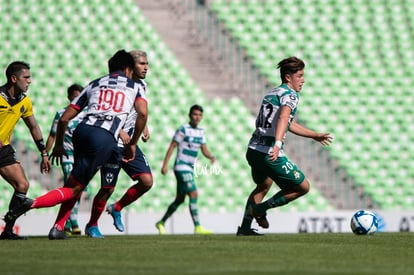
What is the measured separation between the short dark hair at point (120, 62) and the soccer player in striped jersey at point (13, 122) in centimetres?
93

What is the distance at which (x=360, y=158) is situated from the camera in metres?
19.1

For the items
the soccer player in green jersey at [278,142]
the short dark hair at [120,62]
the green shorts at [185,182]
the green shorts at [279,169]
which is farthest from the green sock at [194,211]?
the short dark hair at [120,62]

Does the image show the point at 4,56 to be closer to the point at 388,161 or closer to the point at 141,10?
the point at 141,10

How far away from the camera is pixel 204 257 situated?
7.19 m

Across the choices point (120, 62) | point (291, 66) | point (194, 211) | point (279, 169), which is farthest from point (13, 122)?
point (194, 211)

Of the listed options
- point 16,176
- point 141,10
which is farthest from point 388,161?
point 16,176

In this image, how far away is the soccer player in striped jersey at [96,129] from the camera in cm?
910

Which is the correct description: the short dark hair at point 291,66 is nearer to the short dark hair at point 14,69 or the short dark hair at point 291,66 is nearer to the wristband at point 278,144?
the wristband at point 278,144

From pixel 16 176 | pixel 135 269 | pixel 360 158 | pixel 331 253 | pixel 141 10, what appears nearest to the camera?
pixel 135 269

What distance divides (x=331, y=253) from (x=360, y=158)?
457 inches

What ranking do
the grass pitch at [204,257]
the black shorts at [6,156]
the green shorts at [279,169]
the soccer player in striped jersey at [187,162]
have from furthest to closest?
the soccer player in striped jersey at [187,162] < the green shorts at [279,169] < the black shorts at [6,156] < the grass pitch at [204,257]

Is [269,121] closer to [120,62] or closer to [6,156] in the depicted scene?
[120,62]

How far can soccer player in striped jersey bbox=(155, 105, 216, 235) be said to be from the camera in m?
14.6

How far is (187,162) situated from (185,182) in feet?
1.15
